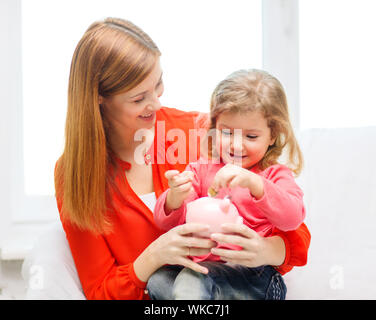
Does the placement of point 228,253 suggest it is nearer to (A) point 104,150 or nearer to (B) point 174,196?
(B) point 174,196

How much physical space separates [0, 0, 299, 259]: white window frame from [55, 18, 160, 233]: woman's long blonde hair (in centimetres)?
53

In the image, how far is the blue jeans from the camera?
73 cm

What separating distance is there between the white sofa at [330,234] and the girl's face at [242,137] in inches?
17.5

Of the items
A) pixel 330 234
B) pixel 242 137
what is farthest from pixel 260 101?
pixel 330 234

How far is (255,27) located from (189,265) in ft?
3.10

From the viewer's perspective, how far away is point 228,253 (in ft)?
2.44

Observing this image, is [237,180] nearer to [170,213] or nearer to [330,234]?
[170,213]

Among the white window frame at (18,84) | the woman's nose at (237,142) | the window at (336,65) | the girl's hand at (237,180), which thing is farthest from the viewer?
the window at (336,65)

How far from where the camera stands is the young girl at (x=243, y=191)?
73 centimetres

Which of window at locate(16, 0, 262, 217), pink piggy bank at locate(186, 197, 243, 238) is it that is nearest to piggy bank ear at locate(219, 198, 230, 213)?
pink piggy bank at locate(186, 197, 243, 238)

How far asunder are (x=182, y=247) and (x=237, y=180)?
175 mm

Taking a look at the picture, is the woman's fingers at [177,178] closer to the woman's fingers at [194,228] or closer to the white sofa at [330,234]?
the woman's fingers at [194,228]

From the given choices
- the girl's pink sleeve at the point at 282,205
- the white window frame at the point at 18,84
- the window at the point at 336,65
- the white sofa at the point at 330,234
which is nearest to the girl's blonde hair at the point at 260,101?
the girl's pink sleeve at the point at 282,205

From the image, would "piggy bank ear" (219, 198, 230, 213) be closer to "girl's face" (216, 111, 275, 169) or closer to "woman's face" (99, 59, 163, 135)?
"girl's face" (216, 111, 275, 169)
